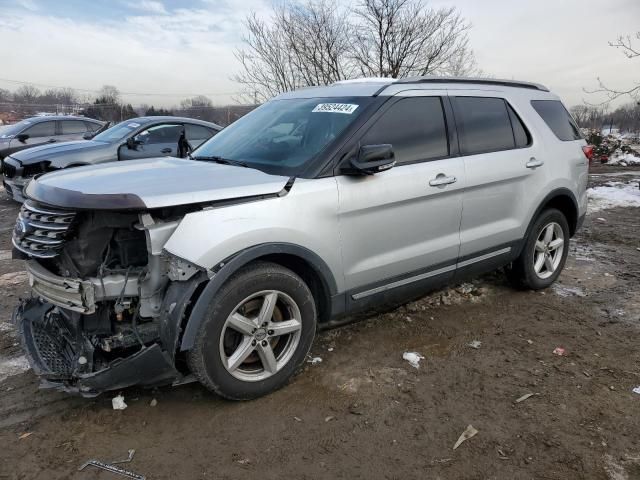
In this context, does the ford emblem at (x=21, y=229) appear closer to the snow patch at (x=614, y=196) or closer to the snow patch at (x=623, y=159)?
the snow patch at (x=614, y=196)

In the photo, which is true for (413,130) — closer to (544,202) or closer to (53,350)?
(544,202)

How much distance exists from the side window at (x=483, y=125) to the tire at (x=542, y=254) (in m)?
0.92

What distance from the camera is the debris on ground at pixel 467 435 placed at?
2.72 metres

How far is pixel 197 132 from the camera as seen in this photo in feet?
30.3

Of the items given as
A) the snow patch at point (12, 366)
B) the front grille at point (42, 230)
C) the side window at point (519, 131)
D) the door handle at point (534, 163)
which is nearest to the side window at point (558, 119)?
the side window at point (519, 131)

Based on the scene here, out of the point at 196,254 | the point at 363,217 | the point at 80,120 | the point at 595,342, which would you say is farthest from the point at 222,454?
the point at 80,120

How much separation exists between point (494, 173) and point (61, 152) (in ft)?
23.3

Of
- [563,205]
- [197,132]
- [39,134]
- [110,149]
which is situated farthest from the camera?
[39,134]

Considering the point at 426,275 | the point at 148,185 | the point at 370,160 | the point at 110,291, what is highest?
the point at 370,160

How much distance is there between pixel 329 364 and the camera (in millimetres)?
3551

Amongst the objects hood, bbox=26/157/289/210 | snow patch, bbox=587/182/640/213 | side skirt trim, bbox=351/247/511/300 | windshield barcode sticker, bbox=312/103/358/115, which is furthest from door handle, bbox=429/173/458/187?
snow patch, bbox=587/182/640/213

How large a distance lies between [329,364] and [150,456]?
136 cm

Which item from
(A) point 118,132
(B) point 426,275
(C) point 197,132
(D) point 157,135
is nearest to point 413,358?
(B) point 426,275

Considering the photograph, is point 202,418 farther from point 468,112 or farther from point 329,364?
point 468,112
